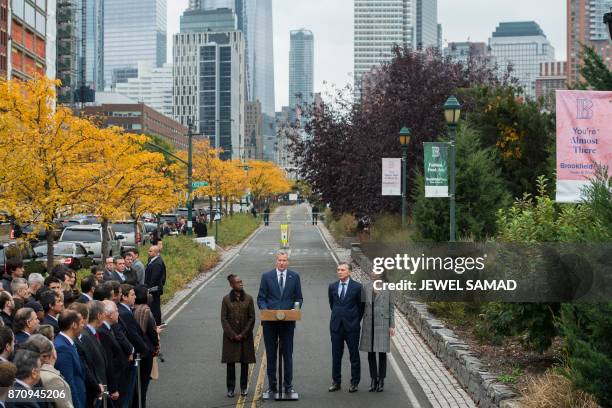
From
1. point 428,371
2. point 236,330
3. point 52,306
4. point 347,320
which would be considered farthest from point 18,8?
point 52,306

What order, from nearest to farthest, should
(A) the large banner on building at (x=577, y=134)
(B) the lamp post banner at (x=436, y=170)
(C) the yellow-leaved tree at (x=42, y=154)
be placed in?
(A) the large banner on building at (x=577, y=134), (B) the lamp post banner at (x=436, y=170), (C) the yellow-leaved tree at (x=42, y=154)

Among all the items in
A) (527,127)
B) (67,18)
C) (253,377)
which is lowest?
(253,377)

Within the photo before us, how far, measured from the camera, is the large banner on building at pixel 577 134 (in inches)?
443

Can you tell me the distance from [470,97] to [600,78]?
13.6 meters

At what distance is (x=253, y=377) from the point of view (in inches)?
532

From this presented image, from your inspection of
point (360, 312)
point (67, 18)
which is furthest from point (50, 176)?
point (67, 18)

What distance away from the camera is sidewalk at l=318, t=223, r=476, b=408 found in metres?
11.9

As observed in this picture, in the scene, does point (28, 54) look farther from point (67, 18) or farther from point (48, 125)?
point (48, 125)

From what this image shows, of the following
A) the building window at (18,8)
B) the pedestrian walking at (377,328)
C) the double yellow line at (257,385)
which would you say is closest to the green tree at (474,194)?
the double yellow line at (257,385)

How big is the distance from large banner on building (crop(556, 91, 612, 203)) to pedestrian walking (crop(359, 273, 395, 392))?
9.43 ft

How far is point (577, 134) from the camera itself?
11.3 meters

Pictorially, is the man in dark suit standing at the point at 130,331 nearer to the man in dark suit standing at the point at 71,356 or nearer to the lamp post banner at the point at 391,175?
the man in dark suit standing at the point at 71,356

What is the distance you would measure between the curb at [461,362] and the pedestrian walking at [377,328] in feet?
4.03

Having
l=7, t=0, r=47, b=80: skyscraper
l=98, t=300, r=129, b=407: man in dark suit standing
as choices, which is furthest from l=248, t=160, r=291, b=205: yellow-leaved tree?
l=98, t=300, r=129, b=407: man in dark suit standing
